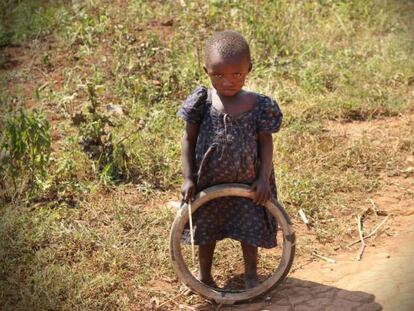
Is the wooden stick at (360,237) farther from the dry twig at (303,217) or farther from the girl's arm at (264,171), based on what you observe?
the girl's arm at (264,171)

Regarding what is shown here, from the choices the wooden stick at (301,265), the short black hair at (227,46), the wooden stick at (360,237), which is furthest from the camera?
the wooden stick at (360,237)

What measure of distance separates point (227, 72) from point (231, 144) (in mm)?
336

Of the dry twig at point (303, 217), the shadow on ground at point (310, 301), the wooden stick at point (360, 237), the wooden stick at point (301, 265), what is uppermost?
the dry twig at point (303, 217)

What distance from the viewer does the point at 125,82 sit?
513 centimetres

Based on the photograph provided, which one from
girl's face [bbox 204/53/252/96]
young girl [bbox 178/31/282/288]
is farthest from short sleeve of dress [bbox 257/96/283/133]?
girl's face [bbox 204/53/252/96]

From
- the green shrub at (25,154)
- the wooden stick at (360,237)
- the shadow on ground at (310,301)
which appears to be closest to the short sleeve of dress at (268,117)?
the shadow on ground at (310,301)

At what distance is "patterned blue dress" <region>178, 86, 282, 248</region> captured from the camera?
2811mm

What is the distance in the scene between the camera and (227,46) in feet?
8.80

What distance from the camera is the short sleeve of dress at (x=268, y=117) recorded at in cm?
281

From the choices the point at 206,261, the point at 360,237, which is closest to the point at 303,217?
the point at 360,237

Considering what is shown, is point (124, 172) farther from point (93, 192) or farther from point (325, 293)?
point (325, 293)

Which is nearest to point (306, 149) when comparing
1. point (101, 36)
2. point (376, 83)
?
Answer: point (376, 83)

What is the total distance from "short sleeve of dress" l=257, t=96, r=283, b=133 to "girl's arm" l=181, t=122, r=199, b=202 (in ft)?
1.00

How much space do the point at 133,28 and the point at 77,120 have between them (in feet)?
6.93
